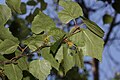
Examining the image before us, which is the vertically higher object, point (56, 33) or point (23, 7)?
point (56, 33)

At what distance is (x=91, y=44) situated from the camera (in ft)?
3.01

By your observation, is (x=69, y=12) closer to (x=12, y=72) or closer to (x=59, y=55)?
(x=59, y=55)

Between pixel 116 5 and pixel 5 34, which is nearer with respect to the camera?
pixel 5 34

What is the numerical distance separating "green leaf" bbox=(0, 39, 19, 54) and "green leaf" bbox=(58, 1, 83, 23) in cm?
17

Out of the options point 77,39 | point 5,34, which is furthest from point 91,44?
point 5,34

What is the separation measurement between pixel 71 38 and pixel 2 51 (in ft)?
0.71

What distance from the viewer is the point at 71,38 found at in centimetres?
91

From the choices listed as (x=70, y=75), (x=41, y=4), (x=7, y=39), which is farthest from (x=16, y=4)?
(x=70, y=75)

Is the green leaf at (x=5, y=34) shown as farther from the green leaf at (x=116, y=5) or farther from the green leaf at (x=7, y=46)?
the green leaf at (x=116, y=5)

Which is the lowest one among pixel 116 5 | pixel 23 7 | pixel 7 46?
pixel 116 5

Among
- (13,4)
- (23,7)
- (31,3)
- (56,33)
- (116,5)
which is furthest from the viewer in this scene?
(116,5)

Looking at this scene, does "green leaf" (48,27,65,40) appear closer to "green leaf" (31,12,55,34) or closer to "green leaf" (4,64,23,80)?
"green leaf" (31,12,55,34)

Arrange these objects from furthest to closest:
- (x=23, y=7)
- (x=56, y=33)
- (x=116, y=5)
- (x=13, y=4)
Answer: (x=116, y=5), (x=23, y=7), (x=13, y=4), (x=56, y=33)

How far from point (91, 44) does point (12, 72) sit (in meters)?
0.26
